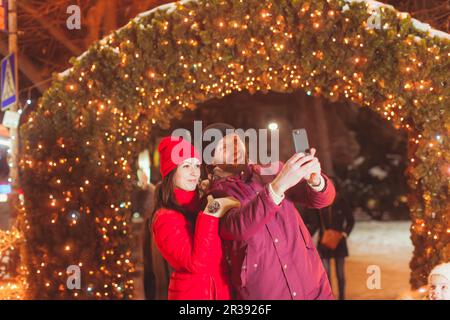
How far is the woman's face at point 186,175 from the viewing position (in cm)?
382

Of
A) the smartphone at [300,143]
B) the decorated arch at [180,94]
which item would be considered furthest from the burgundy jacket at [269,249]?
the decorated arch at [180,94]

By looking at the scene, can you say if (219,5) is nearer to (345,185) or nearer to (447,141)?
(447,141)

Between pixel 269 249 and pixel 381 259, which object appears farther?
pixel 381 259

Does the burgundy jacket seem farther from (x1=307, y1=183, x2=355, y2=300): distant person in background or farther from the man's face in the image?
(x1=307, y1=183, x2=355, y2=300): distant person in background

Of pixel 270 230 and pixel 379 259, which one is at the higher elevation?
pixel 379 259

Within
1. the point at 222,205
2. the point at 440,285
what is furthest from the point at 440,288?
the point at 222,205

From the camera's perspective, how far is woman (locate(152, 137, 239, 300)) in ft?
11.5

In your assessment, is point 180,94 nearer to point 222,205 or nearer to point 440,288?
point 222,205

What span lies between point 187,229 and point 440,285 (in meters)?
1.67

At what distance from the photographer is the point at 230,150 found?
3.78 metres

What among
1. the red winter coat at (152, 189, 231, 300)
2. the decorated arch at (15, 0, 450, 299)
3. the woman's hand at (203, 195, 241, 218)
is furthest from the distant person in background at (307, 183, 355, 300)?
the woman's hand at (203, 195, 241, 218)

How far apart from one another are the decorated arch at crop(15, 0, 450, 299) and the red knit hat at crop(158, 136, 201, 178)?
1507 millimetres

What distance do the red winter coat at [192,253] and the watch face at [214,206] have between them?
43 millimetres
